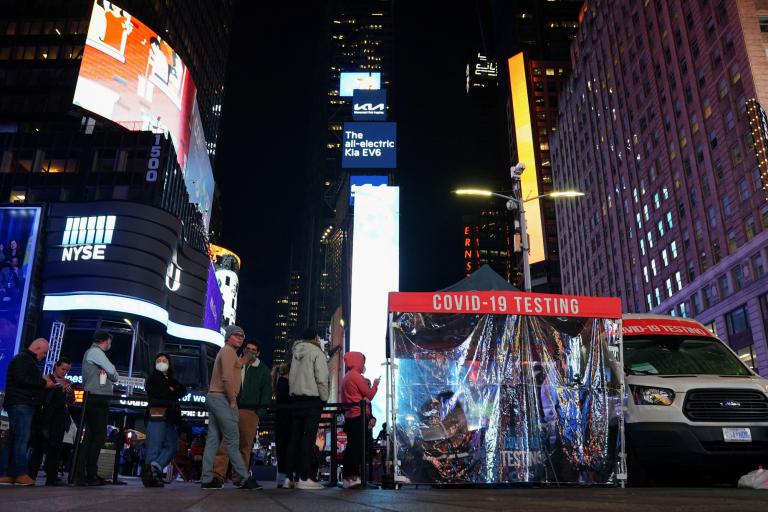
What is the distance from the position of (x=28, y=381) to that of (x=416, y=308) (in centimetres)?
574

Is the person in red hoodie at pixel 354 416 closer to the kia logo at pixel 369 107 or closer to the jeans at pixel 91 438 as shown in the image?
the jeans at pixel 91 438

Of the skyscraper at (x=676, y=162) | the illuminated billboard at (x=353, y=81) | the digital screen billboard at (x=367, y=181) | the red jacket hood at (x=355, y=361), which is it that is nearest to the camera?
the red jacket hood at (x=355, y=361)

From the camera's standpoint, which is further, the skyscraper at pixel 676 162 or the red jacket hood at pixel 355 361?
the skyscraper at pixel 676 162

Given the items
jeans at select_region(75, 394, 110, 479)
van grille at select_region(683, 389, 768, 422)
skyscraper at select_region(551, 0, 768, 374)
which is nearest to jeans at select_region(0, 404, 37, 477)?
jeans at select_region(75, 394, 110, 479)

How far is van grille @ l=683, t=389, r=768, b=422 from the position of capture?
8.30m

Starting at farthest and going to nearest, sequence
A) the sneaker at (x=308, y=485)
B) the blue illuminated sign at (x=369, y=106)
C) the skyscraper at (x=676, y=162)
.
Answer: the blue illuminated sign at (x=369, y=106)
the skyscraper at (x=676, y=162)
the sneaker at (x=308, y=485)

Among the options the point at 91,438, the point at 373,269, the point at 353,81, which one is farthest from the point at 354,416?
the point at 353,81

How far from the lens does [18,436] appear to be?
27.7 ft

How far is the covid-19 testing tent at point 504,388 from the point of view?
883 cm

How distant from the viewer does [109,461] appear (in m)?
13.8

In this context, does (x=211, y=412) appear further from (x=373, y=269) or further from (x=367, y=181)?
(x=367, y=181)

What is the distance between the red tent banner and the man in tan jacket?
8.35 ft

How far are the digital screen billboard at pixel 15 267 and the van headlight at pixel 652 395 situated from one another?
44.7 metres

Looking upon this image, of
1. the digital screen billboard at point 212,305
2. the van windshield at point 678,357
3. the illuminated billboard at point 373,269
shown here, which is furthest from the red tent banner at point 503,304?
the digital screen billboard at point 212,305
